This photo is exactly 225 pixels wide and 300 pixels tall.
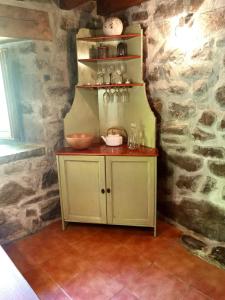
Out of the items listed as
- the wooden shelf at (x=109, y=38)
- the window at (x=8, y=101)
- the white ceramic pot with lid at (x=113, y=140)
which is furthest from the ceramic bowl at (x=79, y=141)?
the wooden shelf at (x=109, y=38)

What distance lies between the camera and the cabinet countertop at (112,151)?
7.14ft

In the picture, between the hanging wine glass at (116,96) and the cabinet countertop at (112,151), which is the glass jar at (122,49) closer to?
the hanging wine glass at (116,96)

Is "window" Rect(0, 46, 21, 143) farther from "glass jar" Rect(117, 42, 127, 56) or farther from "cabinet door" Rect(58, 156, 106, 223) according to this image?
"glass jar" Rect(117, 42, 127, 56)

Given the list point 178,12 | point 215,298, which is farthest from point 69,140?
point 215,298

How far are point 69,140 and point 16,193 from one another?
2.31 ft

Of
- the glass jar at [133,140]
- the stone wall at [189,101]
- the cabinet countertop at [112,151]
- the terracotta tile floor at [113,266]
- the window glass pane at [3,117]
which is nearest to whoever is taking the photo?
the terracotta tile floor at [113,266]

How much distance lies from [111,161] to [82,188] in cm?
41

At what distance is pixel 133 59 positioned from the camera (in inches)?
94.1

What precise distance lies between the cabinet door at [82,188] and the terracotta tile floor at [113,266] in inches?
7.2

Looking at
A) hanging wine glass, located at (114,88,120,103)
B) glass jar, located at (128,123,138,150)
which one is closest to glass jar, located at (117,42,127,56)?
hanging wine glass, located at (114,88,120,103)

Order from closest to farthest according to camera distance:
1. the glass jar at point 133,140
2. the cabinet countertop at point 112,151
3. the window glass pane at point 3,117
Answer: the cabinet countertop at point 112,151, the glass jar at point 133,140, the window glass pane at point 3,117

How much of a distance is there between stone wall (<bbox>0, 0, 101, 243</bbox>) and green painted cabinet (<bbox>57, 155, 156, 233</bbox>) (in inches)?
10.1

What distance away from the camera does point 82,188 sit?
237 centimetres

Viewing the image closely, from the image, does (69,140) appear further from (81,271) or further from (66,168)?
(81,271)
